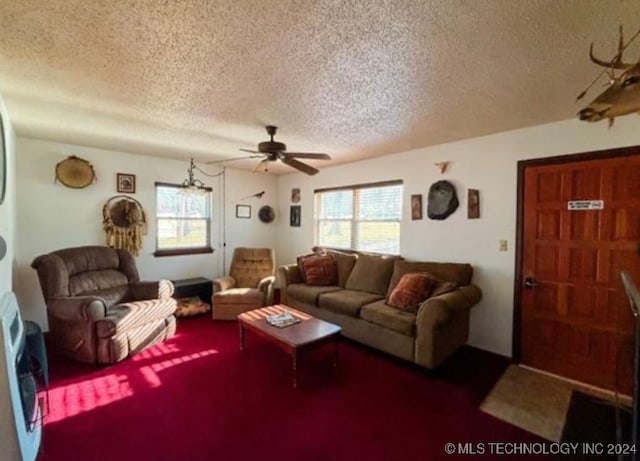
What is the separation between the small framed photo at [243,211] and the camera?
572cm

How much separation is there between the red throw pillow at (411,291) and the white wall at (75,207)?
133 inches

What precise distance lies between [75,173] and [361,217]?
12.7 feet

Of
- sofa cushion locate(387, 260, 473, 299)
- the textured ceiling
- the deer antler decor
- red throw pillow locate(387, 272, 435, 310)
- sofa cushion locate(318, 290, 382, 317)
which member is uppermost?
the textured ceiling

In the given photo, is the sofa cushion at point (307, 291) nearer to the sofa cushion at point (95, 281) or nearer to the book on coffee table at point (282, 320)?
the book on coffee table at point (282, 320)

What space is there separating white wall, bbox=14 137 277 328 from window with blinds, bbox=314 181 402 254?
1844 mm

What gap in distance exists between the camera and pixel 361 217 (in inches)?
190

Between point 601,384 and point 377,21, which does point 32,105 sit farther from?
point 601,384

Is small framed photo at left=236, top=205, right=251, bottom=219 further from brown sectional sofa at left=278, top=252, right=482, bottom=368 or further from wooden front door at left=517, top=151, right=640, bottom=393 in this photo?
wooden front door at left=517, top=151, right=640, bottom=393

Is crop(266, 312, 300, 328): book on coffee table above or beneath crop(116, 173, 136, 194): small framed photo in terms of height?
beneath

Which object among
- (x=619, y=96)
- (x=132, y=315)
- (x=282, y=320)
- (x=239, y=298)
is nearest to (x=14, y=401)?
(x=132, y=315)

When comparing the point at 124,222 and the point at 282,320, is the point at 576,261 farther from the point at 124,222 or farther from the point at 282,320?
the point at 124,222

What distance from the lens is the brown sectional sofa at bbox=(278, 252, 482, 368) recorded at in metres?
2.82

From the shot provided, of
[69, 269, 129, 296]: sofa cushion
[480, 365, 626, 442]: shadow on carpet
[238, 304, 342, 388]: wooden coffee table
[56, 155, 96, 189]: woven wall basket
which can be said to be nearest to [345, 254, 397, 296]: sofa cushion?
[238, 304, 342, 388]: wooden coffee table

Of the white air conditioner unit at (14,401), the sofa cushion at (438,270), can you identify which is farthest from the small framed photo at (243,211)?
the white air conditioner unit at (14,401)
